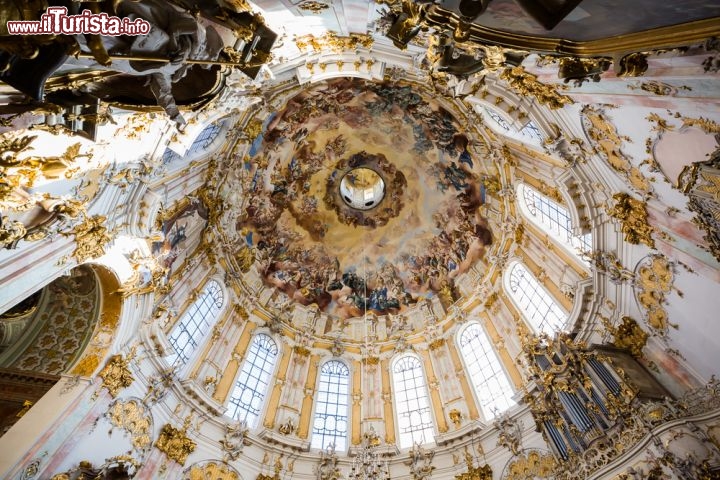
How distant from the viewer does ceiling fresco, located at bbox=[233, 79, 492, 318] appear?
18.1 metres

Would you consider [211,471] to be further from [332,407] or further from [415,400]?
[415,400]

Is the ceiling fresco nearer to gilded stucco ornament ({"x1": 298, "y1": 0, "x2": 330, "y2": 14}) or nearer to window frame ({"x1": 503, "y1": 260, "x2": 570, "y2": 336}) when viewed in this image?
window frame ({"x1": 503, "y1": 260, "x2": 570, "y2": 336})

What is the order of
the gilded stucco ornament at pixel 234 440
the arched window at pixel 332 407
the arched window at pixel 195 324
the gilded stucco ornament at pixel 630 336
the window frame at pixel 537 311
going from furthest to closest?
1. the arched window at pixel 332 407
2. the arched window at pixel 195 324
3. the window frame at pixel 537 311
4. the gilded stucco ornament at pixel 234 440
5. the gilded stucco ornament at pixel 630 336

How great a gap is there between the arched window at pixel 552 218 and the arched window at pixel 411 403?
337 inches

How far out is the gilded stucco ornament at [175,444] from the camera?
11398 millimetres

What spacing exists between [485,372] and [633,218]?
29.6 ft

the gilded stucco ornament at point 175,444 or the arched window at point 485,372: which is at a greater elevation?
the arched window at point 485,372

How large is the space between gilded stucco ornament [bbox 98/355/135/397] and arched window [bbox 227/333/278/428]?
4941 mm

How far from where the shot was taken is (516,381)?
14.3 metres

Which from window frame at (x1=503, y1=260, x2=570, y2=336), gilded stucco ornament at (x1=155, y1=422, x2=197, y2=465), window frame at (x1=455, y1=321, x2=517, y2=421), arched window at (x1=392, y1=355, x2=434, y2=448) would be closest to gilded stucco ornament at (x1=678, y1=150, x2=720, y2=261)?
window frame at (x1=503, y1=260, x2=570, y2=336)

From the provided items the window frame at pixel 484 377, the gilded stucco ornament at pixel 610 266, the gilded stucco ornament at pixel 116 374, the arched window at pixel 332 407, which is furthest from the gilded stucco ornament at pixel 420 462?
the gilded stucco ornament at pixel 116 374

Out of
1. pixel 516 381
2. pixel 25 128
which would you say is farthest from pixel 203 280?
pixel 516 381

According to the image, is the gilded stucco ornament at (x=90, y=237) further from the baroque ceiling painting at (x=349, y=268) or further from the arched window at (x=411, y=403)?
the arched window at (x=411, y=403)

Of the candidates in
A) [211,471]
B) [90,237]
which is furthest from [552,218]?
[211,471]
